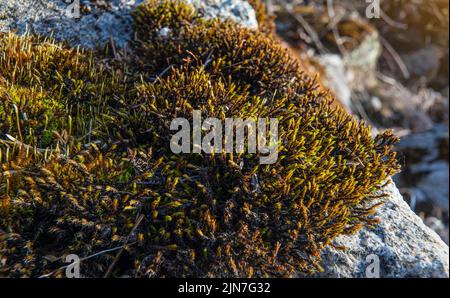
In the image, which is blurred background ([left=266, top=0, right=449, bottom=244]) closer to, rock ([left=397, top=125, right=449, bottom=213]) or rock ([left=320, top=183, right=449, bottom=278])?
rock ([left=397, top=125, right=449, bottom=213])

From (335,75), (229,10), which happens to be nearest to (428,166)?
(335,75)

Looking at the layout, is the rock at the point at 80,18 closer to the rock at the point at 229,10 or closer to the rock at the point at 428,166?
the rock at the point at 229,10

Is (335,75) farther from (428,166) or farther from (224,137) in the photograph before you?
(224,137)

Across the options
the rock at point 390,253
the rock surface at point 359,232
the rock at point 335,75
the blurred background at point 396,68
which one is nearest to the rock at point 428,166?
the blurred background at point 396,68

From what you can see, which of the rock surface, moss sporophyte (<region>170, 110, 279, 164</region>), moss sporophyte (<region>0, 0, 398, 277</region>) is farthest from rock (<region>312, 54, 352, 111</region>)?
moss sporophyte (<region>170, 110, 279, 164</region>)
